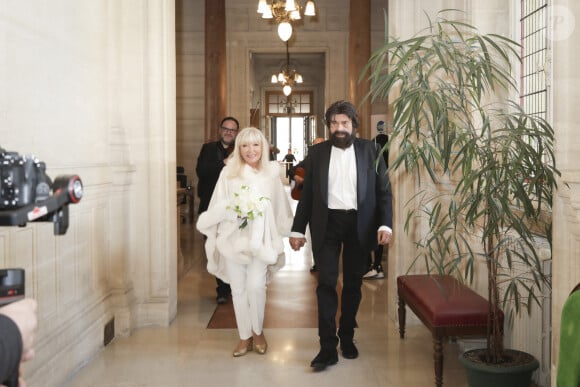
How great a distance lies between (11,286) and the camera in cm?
149

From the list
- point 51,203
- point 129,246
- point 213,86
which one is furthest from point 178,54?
A: point 51,203

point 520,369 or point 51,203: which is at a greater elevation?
point 51,203

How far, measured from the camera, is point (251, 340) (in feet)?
16.0

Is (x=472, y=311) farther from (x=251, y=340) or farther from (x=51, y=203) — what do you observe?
(x=51, y=203)

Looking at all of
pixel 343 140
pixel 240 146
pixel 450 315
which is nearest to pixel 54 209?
pixel 450 315

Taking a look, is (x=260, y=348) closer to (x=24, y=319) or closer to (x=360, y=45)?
(x=24, y=319)

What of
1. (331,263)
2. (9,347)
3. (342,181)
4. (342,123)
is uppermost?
(342,123)

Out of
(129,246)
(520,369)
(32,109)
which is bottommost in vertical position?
(520,369)

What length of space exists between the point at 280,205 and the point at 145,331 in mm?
1659

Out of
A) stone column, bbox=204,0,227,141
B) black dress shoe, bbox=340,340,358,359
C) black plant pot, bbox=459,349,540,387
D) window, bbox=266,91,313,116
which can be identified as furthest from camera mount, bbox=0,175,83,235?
window, bbox=266,91,313,116

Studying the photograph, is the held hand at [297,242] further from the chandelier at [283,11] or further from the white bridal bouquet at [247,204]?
the chandelier at [283,11]

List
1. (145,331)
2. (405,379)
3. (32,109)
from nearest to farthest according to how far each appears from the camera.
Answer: (32,109) < (405,379) < (145,331)

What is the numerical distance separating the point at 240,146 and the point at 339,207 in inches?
34.8

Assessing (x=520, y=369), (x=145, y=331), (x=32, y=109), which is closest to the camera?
(x=520, y=369)
